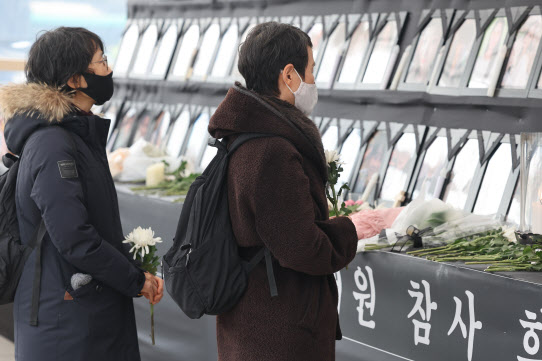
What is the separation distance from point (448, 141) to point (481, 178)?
30 centimetres

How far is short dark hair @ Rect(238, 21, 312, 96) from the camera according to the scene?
1879 mm

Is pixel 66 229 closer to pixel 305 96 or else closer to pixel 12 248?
pixel 12 248

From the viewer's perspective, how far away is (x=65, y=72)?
7.35ft

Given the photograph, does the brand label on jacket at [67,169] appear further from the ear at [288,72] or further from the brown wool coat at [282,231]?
the ear at [288,72]

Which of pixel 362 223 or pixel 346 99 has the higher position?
pixel 346 99

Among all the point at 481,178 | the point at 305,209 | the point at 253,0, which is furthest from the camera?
the point at 253,0

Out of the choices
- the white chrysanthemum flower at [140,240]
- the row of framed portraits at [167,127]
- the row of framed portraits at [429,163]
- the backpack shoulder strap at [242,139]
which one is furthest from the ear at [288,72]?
the row of framed portraits at [167,127]

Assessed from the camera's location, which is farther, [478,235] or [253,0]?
[253,0]

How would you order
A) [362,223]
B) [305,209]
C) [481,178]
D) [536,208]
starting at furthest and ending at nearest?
[481,178]
[362,223]
[536,208]
[305,209]

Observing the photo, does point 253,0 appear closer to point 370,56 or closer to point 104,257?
point 370,56

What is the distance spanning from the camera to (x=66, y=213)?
6.82 feet

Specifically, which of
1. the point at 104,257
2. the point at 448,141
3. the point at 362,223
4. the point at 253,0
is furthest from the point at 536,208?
the point at 253,0

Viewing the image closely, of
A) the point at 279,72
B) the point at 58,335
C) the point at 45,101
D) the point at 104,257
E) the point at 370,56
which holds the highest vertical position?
the point at 370,56

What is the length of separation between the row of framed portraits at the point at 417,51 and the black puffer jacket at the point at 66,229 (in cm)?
104
